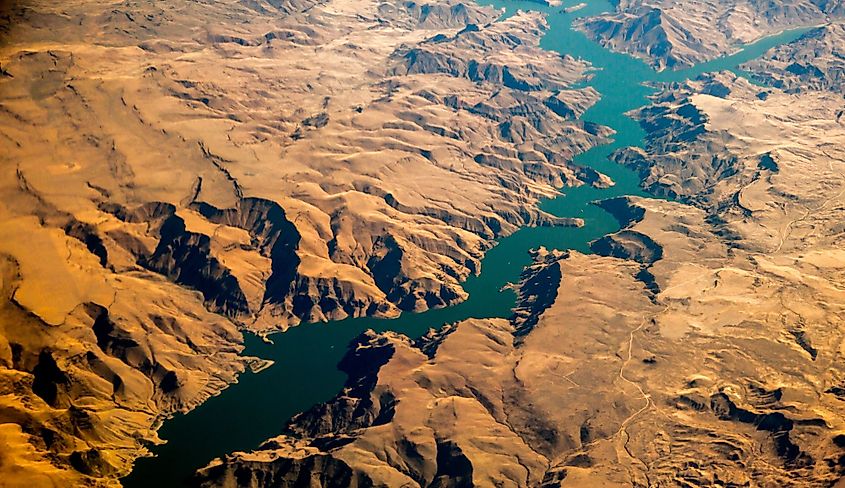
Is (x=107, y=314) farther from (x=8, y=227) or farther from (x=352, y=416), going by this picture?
(x=352, y=416)

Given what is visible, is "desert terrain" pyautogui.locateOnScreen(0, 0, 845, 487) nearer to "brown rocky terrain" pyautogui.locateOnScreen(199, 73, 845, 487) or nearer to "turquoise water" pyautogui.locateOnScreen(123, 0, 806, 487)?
"brown rocky terrain" pyautogui.locateOnScreen(199, 73, 845, 487)

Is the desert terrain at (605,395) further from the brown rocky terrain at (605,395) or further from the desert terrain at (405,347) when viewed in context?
the desert terrain at (405,347)

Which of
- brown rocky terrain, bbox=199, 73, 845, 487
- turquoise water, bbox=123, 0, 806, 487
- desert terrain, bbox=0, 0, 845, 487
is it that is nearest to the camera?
brown rocky terrain, bbox=199, 73, 845, 487

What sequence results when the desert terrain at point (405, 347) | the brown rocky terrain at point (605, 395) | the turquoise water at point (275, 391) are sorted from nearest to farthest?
1. the brown rocky terrain at point (605, 395)
2. the desert terrain at point (405, 347)
3. the turquoise water at point (275, 391)

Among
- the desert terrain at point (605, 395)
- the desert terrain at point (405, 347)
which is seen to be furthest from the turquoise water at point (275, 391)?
the desert terrain at point (605, 395)

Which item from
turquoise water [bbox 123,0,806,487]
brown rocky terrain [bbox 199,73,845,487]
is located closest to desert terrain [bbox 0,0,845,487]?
brown rocky terrain [bbox 199,73,845,487]

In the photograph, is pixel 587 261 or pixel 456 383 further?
pixel 587 261

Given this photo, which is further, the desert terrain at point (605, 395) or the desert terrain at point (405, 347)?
the desert terrain at point (405, 347)

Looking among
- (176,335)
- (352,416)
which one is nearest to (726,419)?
(352,416)
